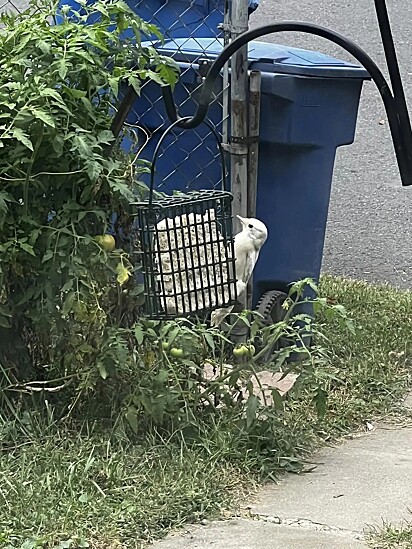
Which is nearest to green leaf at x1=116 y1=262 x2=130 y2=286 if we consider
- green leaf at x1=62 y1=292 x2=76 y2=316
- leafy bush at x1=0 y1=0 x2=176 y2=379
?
leafy bush at x1=0 y1=0 x2=176 y2=379

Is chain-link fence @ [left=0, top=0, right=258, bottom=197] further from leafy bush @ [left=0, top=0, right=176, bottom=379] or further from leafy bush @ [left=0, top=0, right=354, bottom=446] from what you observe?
leafy bush @ [left=0, top=0, right=176, bottom=379]

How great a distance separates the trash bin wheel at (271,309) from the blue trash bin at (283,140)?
0.19 ft

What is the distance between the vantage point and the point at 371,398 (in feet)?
13.5

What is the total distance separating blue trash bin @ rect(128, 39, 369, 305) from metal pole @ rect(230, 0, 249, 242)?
0.09m

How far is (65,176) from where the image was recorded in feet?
11.3

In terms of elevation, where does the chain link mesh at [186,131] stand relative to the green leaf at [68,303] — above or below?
above

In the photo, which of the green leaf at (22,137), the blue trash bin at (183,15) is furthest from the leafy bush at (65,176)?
the blue trash bin at (183,15)

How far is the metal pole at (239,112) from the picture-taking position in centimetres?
409

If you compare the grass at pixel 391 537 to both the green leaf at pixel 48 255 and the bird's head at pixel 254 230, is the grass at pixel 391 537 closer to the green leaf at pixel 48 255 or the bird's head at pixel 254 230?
the bird's head at pixel 254 230

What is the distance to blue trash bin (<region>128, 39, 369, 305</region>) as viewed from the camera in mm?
4121

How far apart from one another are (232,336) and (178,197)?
94 centimetres

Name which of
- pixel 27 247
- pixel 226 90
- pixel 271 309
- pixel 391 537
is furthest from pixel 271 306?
pixel 391 537

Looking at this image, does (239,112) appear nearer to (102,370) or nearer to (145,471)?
(102,370)

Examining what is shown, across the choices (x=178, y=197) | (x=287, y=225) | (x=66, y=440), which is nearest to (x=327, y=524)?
(x=66, y=440)
